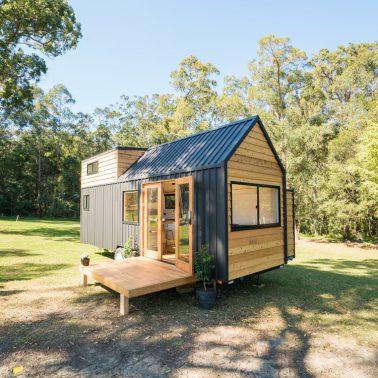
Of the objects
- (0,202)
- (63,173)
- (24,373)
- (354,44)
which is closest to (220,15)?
(24,373)

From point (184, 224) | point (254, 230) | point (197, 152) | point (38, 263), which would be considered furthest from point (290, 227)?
point (38, 263)

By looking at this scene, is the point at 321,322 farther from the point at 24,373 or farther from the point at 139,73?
the point at 139,73

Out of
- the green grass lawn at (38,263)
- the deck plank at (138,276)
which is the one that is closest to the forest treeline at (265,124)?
the green grass lawn at (38,263)

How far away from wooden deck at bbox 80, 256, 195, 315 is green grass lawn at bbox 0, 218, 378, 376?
0.41 meters

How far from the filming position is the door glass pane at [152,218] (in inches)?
272

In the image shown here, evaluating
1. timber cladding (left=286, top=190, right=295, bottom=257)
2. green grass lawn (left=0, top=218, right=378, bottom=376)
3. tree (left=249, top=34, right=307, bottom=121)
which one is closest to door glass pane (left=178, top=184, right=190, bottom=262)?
green grass lawn (left=0, top=218, right=378, bottom=376)

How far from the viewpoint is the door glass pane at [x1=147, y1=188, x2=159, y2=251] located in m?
6.91

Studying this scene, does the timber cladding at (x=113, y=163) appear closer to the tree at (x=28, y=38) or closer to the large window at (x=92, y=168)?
the large window at (x=92, y=168)

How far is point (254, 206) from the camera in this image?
240 inches

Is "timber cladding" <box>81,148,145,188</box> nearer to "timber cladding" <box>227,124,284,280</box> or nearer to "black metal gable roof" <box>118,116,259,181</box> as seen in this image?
"black metal gable roof" <box>118,116,259,181</box>

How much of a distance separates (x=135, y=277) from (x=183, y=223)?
153 centimetres

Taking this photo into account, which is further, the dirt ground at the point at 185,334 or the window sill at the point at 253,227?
the window sill at the point at 253,227

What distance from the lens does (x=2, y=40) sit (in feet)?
42.9

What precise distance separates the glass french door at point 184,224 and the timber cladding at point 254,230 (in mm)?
881
